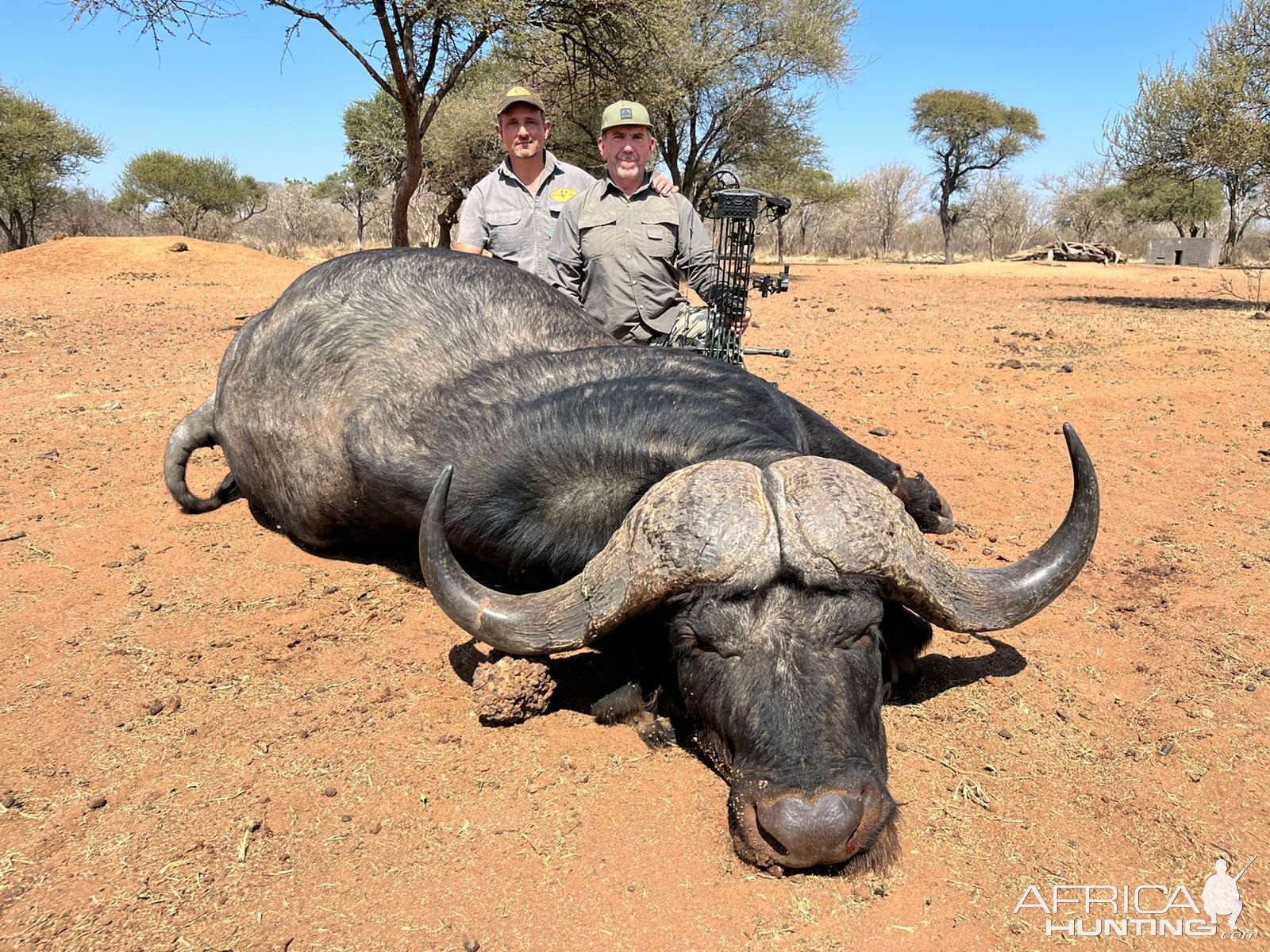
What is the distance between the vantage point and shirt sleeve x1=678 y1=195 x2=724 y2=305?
17.8 feet

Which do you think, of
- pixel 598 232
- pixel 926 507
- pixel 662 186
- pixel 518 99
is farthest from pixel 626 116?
pixel 926 507

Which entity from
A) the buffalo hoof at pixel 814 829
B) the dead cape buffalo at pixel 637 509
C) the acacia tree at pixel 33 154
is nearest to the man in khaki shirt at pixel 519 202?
the dead cape buffalo at pixel 637 509

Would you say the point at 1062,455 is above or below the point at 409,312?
below

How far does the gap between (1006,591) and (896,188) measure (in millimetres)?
61528

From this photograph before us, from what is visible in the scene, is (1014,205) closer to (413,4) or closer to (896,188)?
(896,188)

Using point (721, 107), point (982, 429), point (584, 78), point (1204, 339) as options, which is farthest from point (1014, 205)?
point (982, 429)

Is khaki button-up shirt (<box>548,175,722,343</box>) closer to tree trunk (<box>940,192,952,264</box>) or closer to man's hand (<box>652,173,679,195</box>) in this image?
man's hand (<box>652,173,679,195</box>)

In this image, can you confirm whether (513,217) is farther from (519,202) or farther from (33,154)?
(33,154)

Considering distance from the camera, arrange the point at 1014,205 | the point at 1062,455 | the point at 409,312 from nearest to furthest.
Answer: the point at 409,312, the point at 1062,455, the point at 1014,205

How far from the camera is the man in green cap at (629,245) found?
525 centimetres

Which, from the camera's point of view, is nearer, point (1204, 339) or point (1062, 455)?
point (1062, 455)

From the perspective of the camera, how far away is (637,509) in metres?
2.57

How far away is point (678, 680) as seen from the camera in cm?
261


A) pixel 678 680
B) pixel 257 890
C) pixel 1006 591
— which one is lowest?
pixel 257 890
